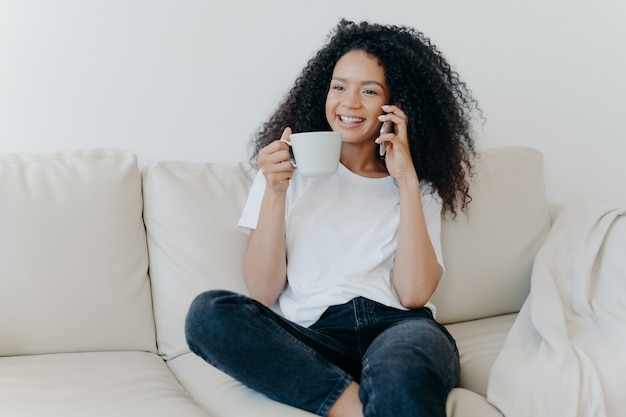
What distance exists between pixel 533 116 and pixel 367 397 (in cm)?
145

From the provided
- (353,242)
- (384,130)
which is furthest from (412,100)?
(353,242)

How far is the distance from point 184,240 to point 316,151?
487mm

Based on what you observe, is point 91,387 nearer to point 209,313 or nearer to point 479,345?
point 209,313

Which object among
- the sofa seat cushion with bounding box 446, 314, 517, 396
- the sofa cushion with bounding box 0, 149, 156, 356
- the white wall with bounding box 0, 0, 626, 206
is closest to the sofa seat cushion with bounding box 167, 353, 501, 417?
the sofa seat cushion with bounding box 446, 314, 517, 396

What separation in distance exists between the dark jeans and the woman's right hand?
30 centimetres

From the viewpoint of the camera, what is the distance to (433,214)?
1.75 m

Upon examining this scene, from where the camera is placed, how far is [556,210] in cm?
210

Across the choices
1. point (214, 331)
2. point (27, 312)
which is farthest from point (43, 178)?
point (214, 331)

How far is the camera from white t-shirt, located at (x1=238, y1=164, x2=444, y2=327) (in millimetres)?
1579

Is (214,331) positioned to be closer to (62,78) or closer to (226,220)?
(226,220)

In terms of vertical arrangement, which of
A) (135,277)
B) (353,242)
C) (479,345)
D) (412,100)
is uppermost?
(412,100)

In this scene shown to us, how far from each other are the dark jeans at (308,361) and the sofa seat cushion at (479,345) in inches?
7.5

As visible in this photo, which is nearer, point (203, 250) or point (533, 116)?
point (203, 250)

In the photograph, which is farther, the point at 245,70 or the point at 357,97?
the point at 245,70
